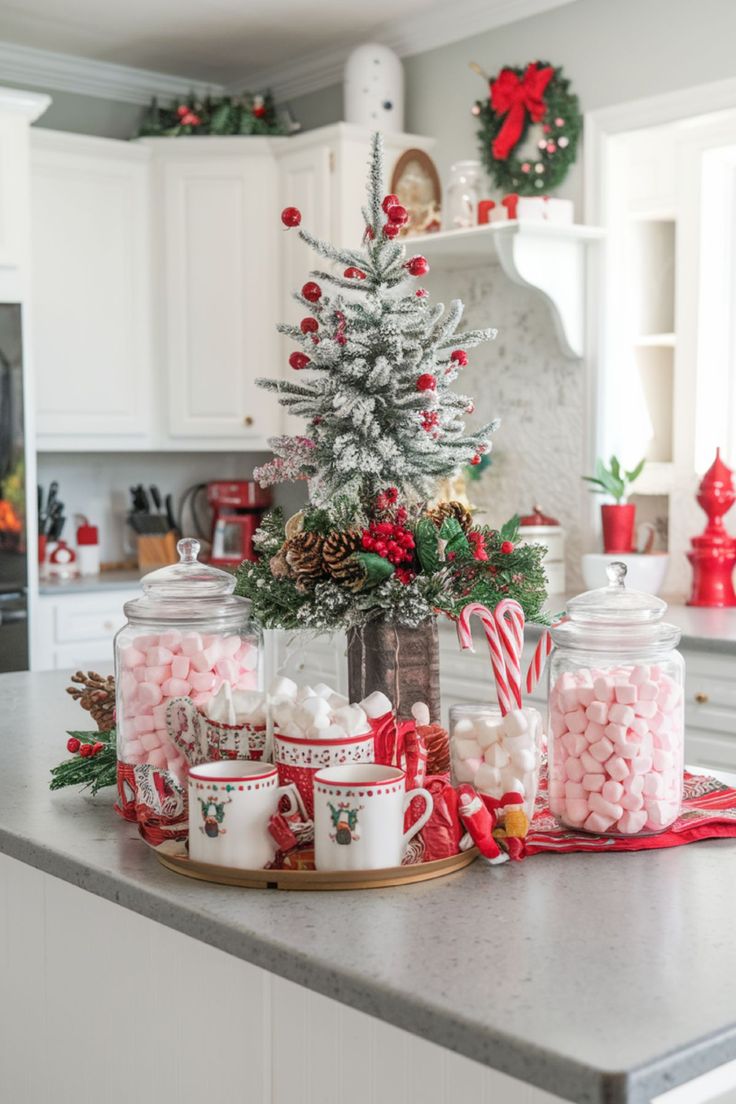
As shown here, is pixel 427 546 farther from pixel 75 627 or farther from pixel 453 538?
pixel 75 627

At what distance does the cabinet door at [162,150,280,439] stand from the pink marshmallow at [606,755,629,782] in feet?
11.0

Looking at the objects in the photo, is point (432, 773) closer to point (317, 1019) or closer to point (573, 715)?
point (573, 715)

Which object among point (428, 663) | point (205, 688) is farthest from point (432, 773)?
point (205, 688)

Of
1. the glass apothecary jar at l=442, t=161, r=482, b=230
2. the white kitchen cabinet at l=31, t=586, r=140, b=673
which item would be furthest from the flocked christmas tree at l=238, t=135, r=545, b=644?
the white kitchen cabinet at l=31, t=586, r=140, b=673

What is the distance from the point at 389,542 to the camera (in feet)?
4.99

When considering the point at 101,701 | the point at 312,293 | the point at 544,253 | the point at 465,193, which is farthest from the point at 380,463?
the point at 465,193

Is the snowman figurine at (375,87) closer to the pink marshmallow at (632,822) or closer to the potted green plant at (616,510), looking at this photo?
the potted green plant at (616,510)

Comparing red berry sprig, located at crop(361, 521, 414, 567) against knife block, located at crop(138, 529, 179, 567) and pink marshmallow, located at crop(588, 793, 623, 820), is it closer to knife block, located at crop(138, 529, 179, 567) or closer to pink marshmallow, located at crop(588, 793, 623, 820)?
pink marshmallow, located at crop(588, 793, 623, 820)

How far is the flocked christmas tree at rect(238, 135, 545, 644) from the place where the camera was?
1530 mm

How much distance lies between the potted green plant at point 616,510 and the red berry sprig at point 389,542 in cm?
221

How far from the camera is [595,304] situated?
152 inches

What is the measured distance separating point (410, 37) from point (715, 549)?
6.72ft

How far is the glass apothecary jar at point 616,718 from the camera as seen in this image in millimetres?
1352

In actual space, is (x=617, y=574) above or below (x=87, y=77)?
below
